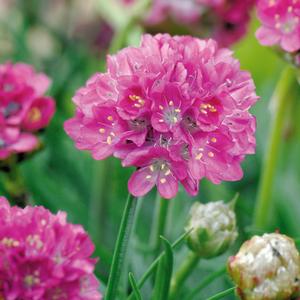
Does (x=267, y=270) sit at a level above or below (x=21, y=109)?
below

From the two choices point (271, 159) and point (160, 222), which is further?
point (271, 159)

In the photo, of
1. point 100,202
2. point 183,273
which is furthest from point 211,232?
point 100,202

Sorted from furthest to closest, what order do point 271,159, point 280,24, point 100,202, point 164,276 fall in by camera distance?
1. point 100,202
2. point 271,159
3. point 280,24
4. point 164,276

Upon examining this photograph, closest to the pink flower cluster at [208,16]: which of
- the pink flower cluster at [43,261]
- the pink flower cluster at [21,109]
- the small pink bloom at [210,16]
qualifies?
the small pink bloom at [210,16]

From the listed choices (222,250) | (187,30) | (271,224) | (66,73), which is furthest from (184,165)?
(66,73)

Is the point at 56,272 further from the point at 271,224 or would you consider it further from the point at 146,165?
the point at 271,224

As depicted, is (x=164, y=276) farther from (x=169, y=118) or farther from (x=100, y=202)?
(x=100, y=202)

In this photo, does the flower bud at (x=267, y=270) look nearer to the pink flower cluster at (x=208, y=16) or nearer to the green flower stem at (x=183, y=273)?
the green flower stem at (x=183, y=273)
